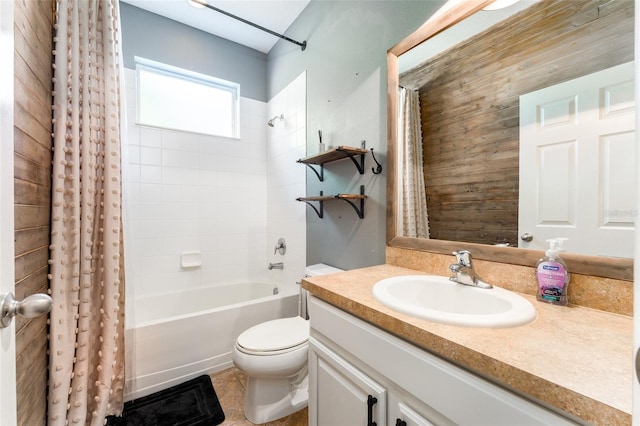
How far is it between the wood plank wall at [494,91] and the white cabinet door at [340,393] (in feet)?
2.21

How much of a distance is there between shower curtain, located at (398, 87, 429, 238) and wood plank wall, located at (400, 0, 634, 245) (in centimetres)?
4

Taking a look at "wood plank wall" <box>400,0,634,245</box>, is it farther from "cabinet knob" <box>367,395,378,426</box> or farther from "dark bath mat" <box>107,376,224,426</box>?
"dark bath mat" <box>107,376,224,426</box>

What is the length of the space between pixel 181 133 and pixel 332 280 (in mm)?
2107

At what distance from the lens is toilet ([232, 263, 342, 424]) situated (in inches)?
52.6

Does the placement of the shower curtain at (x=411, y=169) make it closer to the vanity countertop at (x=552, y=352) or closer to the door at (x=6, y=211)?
the vanity countertop at (x=552, y=352)

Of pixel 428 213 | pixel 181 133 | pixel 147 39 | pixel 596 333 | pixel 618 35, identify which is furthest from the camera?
pixel 181 133

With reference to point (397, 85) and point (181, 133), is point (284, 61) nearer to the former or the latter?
point (181, 133)

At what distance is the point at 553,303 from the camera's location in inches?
30.7

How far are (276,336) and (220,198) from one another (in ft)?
5.15

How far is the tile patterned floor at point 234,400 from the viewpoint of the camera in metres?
1.41

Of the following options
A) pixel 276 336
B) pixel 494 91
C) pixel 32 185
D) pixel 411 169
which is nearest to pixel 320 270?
pixel 276 336

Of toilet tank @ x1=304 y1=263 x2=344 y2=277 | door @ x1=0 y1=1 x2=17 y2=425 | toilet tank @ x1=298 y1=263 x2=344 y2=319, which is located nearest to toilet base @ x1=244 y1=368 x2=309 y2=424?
toilet tank @ x1=298 y1=263 x2=344 y2=319

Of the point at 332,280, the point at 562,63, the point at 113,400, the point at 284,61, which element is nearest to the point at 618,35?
the point at 562,63

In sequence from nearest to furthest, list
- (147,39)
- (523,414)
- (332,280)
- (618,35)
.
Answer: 1. (523,414)
2. (618,35)
3. (332,280)
4. (147,39)
